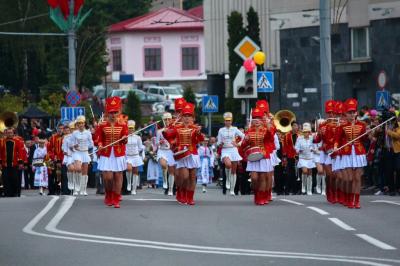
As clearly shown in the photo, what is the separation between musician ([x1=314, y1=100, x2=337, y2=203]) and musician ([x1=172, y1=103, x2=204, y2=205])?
241cm

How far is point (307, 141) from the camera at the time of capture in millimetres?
37938

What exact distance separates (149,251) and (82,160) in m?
18.1

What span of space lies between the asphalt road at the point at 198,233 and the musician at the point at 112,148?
50 centimetres

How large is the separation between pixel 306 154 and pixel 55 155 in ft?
22.3

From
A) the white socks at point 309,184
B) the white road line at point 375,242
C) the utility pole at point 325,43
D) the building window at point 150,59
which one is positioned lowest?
the white socks at point 309,184

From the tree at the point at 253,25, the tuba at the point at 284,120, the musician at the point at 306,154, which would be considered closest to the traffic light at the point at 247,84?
the musician at the point at 306,154

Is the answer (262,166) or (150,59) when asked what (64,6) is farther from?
(150,59)

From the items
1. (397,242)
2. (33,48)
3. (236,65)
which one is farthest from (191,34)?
(397,242)

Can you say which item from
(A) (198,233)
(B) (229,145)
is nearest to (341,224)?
(A) (198,233)

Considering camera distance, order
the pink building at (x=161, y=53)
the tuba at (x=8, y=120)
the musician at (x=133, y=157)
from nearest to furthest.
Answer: the musician at (x=133, y=157) < the tuba at (x=8, y=120) < the pink building at (x=161, y=53)

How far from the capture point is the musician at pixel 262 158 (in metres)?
27.3

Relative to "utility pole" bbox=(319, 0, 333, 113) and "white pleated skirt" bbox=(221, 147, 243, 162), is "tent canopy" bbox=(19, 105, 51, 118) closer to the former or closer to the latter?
"utility pole" bbox=(319, 0, 333, 113)

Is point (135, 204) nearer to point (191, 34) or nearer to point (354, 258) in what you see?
point (354, 258)

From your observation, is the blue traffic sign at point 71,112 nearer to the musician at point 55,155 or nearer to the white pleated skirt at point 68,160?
the musician at point 55,155
